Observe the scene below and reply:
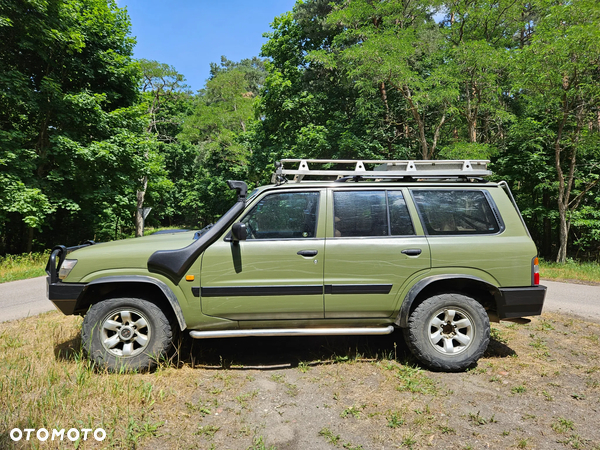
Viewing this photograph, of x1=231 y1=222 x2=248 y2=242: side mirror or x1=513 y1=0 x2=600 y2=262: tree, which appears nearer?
x1=231 y1=222 x2=248 y2=242: side mirror

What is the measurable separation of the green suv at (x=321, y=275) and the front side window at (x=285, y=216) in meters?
0.01

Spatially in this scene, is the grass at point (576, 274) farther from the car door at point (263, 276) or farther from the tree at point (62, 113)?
the tree at point (62, 113)

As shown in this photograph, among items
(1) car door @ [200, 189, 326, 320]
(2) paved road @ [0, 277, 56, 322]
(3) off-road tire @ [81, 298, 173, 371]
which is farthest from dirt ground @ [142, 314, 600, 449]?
(2) paved road @ [0, 277, 56, 322]

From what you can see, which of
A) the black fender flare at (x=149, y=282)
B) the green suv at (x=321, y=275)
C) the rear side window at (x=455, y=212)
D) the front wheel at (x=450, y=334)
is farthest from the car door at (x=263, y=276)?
the rear side window at (x=455, y=212)

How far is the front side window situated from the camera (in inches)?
147

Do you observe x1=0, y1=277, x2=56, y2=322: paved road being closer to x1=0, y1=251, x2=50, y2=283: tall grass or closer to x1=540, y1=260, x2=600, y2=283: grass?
x1=0, y1=251, x2=50, y2=283: tall grass

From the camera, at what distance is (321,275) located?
11.9 feet

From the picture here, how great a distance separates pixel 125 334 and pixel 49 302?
4.48 m

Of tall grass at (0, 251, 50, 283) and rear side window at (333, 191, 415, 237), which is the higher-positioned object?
rear side window at (333, 191, 415, 237)

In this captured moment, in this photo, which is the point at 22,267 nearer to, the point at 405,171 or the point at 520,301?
the point at 405,171

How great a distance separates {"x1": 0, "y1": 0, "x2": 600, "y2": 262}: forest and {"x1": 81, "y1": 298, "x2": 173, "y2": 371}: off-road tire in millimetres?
10501

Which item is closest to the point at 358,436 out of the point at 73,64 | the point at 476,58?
the point at 476,58

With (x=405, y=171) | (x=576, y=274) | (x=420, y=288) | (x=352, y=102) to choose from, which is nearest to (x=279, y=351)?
(x=420, y=288)

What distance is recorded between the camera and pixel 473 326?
3.69 meters
